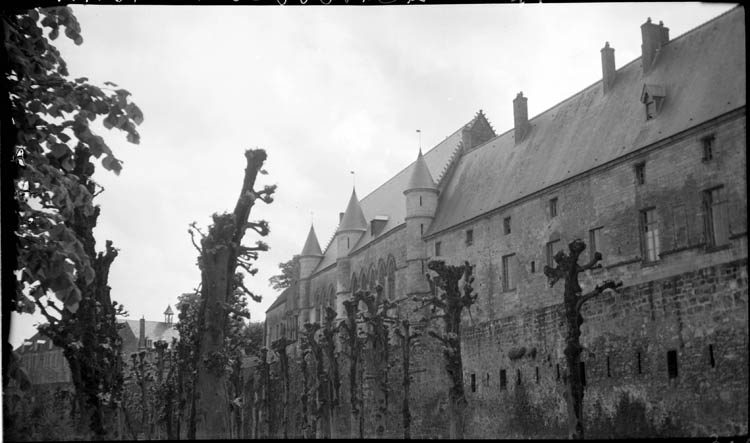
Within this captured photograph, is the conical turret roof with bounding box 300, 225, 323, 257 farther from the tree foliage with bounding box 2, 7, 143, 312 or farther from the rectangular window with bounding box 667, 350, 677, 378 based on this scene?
the tree foliage with bounding box 2, 7, 143, 312

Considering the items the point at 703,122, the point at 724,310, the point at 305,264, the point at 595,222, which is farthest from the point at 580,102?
the point at 305,264

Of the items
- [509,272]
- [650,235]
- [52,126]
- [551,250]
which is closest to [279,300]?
[509,272]

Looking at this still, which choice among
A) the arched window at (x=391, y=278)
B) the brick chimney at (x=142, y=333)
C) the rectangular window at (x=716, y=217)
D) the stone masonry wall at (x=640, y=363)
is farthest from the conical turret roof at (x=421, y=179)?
the brick chimney at (x=142, y=333)

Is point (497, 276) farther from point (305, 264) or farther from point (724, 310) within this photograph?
point (305, 264)

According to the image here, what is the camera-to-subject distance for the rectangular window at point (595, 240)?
1467 inches

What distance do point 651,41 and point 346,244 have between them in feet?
99.6

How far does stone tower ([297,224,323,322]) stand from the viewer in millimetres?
72438

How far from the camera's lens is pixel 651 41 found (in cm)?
3956

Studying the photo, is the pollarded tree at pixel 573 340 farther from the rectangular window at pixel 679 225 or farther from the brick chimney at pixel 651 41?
the brick chimney at pixel 651 41

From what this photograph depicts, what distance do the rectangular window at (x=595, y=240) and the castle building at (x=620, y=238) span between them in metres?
0.05

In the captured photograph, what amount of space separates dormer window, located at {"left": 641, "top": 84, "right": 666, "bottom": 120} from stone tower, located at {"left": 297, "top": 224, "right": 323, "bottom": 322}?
132ft

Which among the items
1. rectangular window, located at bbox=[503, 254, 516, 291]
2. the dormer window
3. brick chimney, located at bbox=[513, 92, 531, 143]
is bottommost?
rectangular window, located at bbox=[503, 254, 516, 291]

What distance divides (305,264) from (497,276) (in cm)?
3187

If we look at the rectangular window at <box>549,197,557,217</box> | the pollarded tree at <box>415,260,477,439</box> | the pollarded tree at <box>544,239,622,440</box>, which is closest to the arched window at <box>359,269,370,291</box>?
the rectangular window at <box>549,197,557,217</box>
